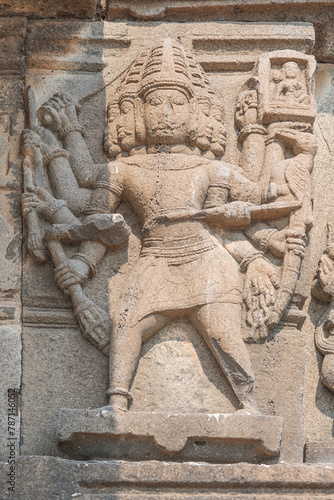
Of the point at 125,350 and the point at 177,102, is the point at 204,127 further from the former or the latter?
the point at 125,350

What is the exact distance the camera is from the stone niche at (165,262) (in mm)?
4773

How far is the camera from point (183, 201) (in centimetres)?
526

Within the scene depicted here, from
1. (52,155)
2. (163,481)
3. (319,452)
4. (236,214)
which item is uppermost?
(52,155)

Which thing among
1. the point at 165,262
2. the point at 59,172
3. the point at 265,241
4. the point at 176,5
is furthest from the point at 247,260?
the point at 176,5

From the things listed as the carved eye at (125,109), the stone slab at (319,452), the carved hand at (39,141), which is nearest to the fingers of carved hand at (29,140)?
the carved hand at (39,141)

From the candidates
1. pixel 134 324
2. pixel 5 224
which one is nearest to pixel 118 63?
pixel 5 224

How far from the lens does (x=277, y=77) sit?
569 centimetres

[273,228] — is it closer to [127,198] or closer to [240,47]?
[127,198]

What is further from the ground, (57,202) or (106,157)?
(106,157)

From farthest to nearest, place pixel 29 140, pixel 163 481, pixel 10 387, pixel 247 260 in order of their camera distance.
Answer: pixel 29 140 → pixel 247 260 → pixel 10 387 → pixel 163 481

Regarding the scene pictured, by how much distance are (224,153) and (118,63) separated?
860 mm

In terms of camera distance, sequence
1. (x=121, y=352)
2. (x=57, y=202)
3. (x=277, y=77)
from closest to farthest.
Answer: (x=121, y=352)
(x=57, y=202)
(x=277, y=77)

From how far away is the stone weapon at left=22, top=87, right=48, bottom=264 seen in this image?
5230 millimetres

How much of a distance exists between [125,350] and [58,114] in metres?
1.47
